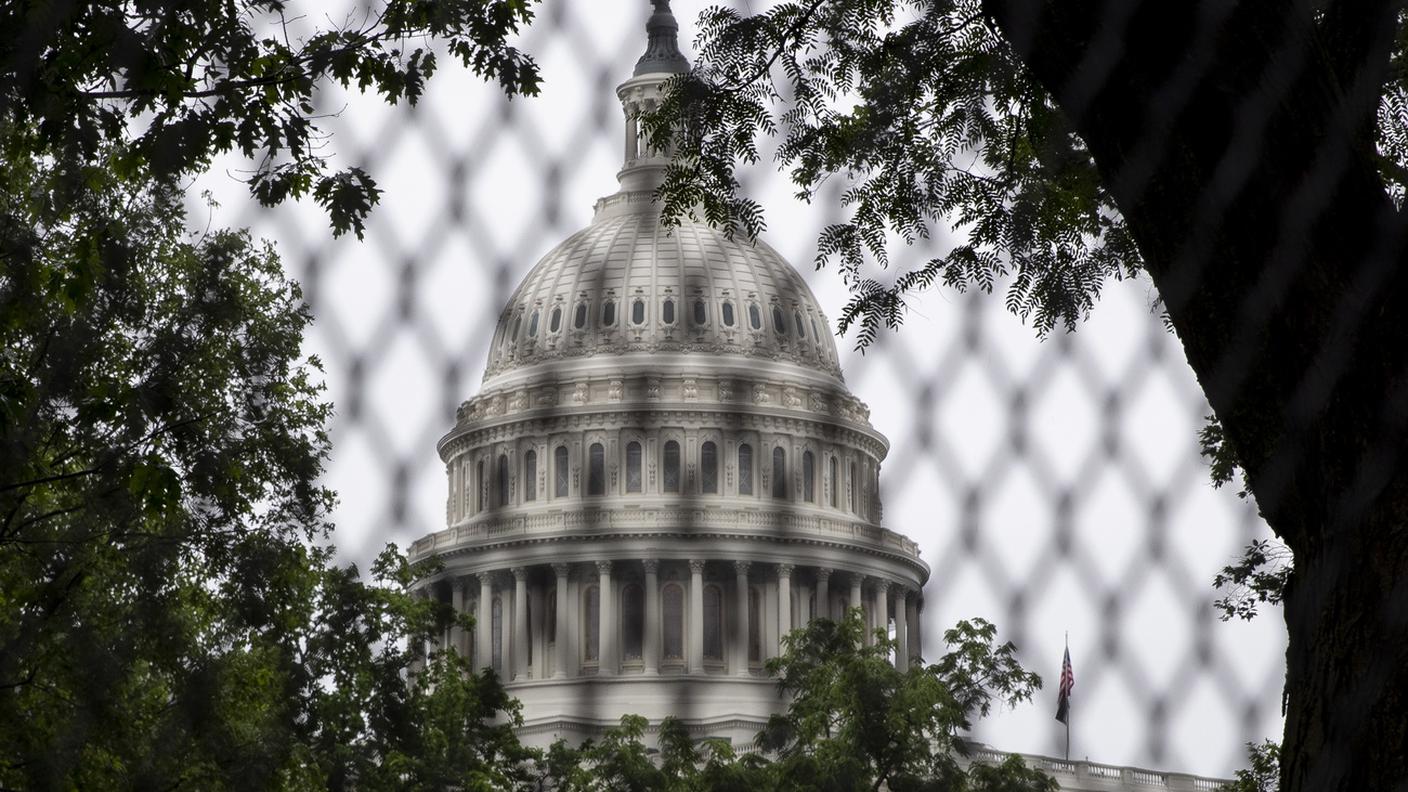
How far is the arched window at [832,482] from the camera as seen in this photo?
84.0 m

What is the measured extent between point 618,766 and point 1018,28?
105 ft

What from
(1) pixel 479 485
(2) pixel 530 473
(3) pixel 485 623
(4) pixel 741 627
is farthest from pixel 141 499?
(2) pixel 530 473

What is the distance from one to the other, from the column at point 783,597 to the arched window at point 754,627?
2.44 feet

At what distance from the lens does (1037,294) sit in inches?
360

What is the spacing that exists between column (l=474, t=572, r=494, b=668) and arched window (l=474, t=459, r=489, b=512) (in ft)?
16.3

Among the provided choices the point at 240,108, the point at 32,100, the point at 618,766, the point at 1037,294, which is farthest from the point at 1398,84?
the point at 618,766

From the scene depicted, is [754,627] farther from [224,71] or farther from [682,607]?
[224,71]

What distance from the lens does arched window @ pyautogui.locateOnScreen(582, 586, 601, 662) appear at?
66062 millimetres

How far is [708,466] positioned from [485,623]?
10.6 m

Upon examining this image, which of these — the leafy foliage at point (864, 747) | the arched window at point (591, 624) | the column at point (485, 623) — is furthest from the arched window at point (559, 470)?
the leafy foliage at point (864, 747)

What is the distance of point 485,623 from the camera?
7244 cm

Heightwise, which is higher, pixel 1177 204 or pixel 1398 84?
pixel 1398 84

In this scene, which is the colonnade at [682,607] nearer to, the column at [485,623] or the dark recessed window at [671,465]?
the column at [485,623]

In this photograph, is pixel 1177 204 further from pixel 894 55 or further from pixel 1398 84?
pixel 1398 84
